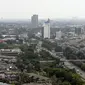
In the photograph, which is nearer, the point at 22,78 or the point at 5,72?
the point at 22,78

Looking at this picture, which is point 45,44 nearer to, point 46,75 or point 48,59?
point 48,59

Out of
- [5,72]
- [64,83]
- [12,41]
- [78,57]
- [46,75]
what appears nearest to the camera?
[64,83]

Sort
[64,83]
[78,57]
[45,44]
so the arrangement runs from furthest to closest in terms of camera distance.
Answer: [45,44] < [78,57] < [64,83]

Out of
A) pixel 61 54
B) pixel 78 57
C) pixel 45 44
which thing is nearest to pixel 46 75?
pixel 78 57

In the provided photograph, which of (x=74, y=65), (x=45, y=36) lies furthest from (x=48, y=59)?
(x=45, y=36)

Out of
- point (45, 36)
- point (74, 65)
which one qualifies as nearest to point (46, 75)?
point (74, 65)

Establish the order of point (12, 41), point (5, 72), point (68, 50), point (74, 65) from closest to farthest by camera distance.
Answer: point (5, 72) < point (74, 65) < point (68, 50) < point (12, 41)

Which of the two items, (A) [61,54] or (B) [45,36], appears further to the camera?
(B) [45,36]

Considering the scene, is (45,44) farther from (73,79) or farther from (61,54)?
(73,79)

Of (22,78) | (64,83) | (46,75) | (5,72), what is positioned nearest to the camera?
(64,83)
